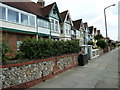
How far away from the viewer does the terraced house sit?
11.6m

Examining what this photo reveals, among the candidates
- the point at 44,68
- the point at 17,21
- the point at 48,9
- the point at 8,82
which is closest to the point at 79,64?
the point at 44,68

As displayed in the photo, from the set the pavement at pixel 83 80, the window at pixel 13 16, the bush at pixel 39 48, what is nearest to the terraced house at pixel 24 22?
the window at pixel 13 16

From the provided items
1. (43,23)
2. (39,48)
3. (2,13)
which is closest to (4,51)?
(39,48)

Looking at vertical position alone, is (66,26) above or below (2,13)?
above

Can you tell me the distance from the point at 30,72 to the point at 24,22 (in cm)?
1050

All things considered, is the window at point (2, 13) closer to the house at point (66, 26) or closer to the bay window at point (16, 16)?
the bay window at point (16, 16)

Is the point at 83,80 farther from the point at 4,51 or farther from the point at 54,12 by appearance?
the point at 54,12

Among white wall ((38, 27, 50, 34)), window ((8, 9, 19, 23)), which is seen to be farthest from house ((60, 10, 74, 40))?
window ((8, 9, 19, 23))

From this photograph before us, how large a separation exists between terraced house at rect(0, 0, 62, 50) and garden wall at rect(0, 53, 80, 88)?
3.39 m

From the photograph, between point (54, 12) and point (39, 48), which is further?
point (54, 12)

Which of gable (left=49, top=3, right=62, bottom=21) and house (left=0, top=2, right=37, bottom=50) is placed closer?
house (left=0, top=2, right=37, bottom=50)

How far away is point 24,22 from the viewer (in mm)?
14195

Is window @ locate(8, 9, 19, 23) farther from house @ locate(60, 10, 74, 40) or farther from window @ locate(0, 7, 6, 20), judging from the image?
house @ locate(60, 10, 74, 40)

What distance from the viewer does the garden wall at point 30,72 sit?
426 centimetres
